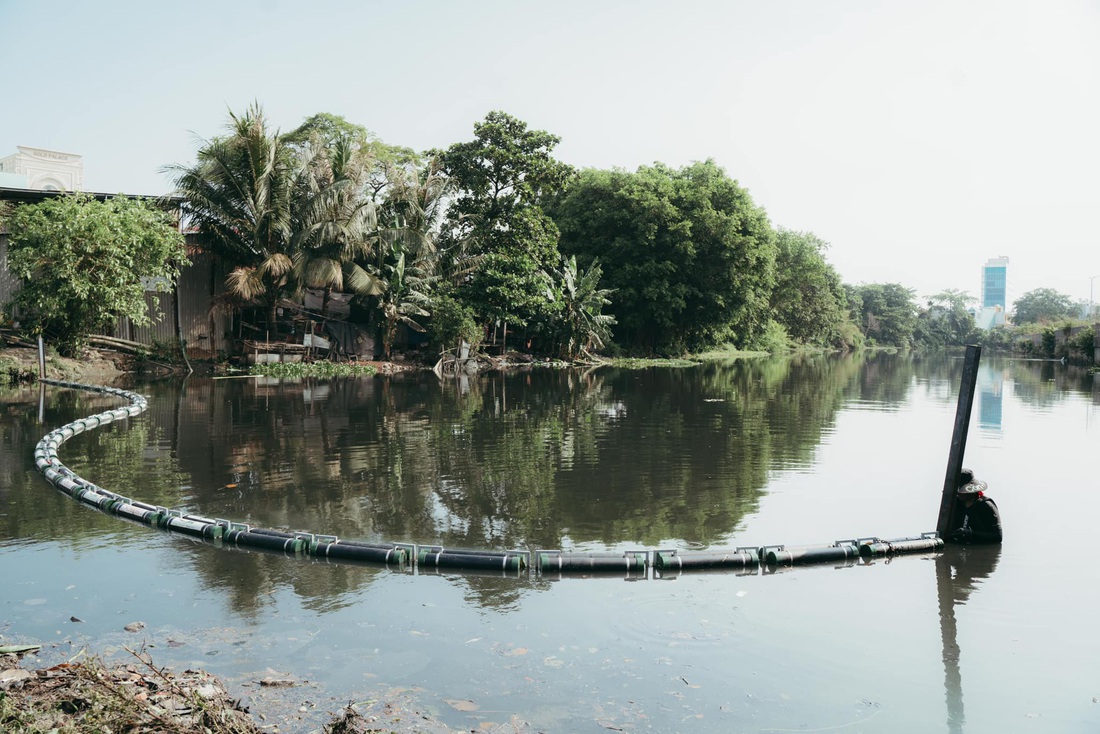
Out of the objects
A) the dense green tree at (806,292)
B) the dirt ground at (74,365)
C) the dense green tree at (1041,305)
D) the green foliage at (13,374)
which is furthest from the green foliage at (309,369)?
the dense green tree at (1041,305)

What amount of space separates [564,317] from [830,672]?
28484 millimetres

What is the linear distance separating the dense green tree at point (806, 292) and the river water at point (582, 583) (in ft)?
142

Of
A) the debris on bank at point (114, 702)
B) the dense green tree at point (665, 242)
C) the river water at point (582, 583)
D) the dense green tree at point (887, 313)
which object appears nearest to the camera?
the debris on bank at point (114, 702)

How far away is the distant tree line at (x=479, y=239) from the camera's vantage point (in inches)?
919

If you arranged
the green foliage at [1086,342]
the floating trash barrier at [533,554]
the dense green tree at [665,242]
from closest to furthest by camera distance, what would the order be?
the floating trash barrier at [533,554]
the dense green tree at [665,242]
the green foliage at [1086,342]

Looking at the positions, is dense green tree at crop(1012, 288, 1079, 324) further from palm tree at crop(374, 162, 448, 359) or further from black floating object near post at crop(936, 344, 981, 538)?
black floating object near post at crop(936, 344, 981, 538)

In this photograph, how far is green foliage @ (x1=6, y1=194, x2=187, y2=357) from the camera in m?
18.9

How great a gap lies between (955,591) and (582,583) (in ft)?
8.95

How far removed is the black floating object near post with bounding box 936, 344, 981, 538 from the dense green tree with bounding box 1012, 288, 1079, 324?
326 ft

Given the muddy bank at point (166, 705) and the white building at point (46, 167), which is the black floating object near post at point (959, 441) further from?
the white building at point (46, 167)

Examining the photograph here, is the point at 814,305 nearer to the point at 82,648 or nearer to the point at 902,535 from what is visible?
the point at 902,535

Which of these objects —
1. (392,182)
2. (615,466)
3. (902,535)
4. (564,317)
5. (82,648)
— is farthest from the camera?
A: (564,317)

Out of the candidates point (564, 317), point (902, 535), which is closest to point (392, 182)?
point (564, 317)

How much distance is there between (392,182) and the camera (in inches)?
1098
